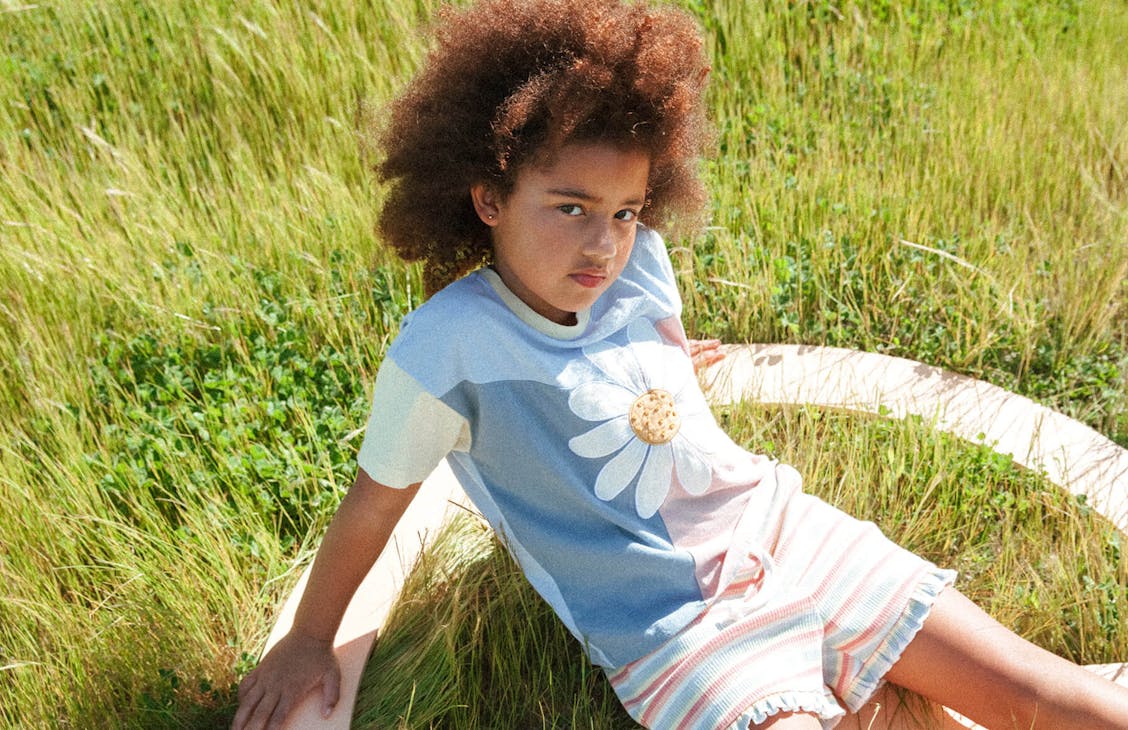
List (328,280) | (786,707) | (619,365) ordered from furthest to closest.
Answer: (328,280)
(619,365)
(786,707)

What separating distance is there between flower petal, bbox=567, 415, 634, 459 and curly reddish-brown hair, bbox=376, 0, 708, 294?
0.49m

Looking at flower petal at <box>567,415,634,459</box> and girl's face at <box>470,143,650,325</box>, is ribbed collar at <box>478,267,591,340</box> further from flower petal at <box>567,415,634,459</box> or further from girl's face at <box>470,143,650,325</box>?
flower petal at <box>567,415,634,459</box>

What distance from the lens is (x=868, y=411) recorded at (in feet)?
9.86

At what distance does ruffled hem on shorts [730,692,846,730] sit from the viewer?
6.40 ft

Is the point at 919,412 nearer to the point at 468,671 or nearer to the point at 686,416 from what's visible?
the point at 686,416

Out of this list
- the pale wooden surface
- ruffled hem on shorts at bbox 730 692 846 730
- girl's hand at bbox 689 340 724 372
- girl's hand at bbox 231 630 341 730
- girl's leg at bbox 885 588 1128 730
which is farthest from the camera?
girl's hand at bbox 689 340 724 372

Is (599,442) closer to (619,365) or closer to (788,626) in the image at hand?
(619,365)

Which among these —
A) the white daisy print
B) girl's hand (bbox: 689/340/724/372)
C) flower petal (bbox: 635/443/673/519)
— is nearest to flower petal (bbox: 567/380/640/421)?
the white daisy print

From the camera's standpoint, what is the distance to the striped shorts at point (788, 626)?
2.00 metres

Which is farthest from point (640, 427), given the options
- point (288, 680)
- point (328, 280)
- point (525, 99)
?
point (328, 280)

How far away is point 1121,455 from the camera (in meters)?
2.93

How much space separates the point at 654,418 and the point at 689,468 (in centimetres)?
12

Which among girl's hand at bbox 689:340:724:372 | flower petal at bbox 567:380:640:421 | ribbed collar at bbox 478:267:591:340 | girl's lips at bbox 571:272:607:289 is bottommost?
girl's hand at bbox 689:340:724:372

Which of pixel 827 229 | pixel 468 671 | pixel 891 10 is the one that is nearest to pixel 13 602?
pixel 468 671
